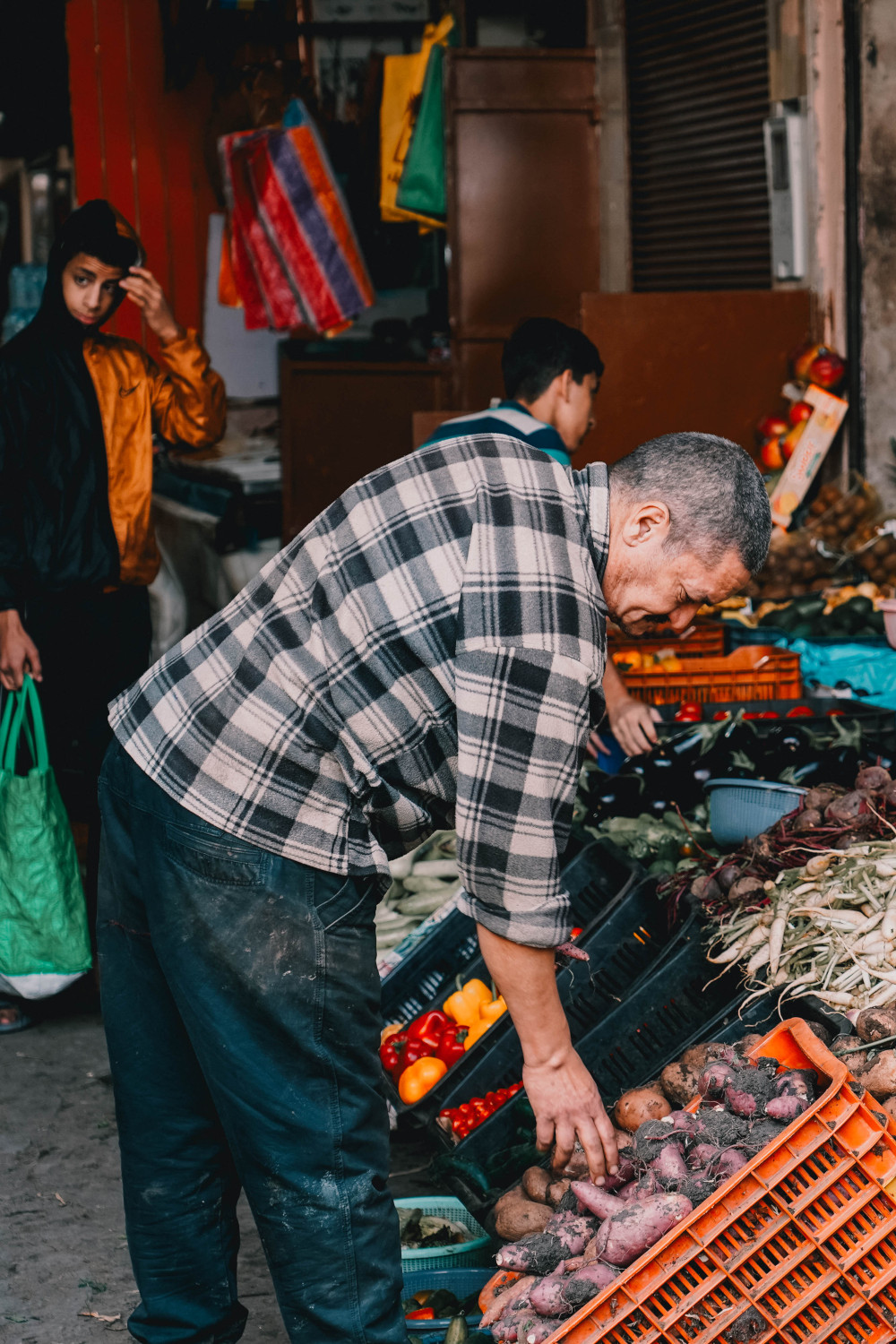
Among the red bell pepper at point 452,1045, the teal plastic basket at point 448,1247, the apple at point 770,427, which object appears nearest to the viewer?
the teal plastic basket at point 448,1247

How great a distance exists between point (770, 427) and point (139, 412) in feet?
9.66

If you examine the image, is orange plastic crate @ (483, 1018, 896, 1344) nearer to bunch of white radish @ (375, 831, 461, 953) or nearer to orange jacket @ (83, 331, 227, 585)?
bunch of white radish @ (375, 831, 461, 953)

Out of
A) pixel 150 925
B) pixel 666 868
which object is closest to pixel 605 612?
pixel 150 925

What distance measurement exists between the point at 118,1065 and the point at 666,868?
177 cm

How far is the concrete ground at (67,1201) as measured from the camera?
3.03 metres

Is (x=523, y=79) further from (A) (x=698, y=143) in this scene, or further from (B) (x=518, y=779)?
(B) (x=518, y=779)

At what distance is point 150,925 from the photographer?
2.22 metres

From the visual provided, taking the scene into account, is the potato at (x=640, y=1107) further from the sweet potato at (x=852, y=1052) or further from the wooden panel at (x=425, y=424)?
the wooden panel at (x=425, y=424)

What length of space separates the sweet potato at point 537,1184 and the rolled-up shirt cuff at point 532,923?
3.12 ft

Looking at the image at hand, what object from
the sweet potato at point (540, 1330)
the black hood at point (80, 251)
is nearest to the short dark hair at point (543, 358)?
the black hood at point (80, 251)

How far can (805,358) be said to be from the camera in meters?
6.12

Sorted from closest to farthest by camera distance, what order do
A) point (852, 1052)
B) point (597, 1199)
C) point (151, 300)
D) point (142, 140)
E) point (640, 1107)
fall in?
point (597, 1199) < point (852, 1052) < point (640, 1107) < point (151, 300) < point (142, 140)

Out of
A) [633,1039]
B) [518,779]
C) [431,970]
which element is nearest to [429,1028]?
[431,970]

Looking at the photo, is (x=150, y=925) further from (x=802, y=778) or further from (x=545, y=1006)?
(x=802, y=778)
